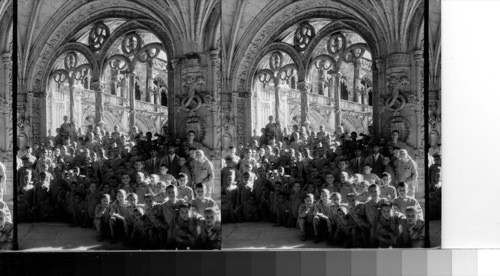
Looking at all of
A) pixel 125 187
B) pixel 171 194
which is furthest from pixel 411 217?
pixel 125 187

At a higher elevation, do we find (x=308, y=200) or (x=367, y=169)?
(x=367, y=169)

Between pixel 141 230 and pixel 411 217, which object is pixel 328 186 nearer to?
pixel 411 217

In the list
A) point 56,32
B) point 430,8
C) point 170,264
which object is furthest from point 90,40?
point 430,8

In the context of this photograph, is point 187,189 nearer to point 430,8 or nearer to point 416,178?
point 416,178

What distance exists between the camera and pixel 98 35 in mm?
6121

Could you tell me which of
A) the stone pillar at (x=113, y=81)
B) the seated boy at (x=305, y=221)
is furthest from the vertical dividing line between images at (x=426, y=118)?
the stone pillar at (x=113, y=81)

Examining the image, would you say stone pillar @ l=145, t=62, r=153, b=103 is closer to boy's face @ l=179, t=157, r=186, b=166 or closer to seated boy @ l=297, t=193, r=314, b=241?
boy's face @ l=179, t=157, r=186, b=166

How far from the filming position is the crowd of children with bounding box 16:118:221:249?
5.90 metres

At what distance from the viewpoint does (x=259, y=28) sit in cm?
600

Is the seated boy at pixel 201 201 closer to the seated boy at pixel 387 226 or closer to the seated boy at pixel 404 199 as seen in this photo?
the seated boy at pixel 387 226

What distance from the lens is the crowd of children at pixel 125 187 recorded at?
5.90 m

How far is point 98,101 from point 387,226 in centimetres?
227

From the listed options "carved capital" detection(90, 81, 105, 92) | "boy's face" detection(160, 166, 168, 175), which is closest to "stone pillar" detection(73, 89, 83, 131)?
"carved capital" detection(90, 81, 105, 92)

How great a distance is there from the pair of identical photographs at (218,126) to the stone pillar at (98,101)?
10 millimetres
